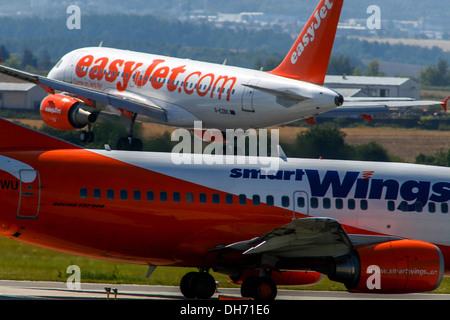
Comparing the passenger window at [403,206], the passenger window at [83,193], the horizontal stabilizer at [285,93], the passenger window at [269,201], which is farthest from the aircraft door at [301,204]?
the horizontal stabilizer at [285,93]

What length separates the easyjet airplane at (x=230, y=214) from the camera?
72.6ft

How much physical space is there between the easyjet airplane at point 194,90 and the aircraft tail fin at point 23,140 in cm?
1659

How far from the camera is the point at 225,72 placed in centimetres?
4406

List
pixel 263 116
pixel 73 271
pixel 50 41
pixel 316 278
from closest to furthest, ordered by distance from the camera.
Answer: pixel 316 278, pixel 73 271, pixel 263 116, pixel 50 41

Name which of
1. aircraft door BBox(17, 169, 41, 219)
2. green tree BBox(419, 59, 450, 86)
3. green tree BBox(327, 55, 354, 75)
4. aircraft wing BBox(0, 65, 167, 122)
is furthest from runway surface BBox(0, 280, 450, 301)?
green tree BBox(419, 59, 450, 86)

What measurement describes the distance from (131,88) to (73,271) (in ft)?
61.2

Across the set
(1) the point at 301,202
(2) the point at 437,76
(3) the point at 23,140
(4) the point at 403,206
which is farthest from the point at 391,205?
(2) the point at 437,76

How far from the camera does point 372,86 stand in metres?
100

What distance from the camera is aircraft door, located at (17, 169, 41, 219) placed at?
71.8 ft

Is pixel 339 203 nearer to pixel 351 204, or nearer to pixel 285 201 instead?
pixel 351 204

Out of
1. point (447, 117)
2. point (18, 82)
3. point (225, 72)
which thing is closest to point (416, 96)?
point (447, 117)

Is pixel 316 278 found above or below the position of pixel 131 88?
below

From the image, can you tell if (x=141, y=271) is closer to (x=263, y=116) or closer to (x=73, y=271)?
(x=73, y=271)

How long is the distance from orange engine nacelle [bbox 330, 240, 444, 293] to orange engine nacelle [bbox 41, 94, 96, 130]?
22.1 meters
